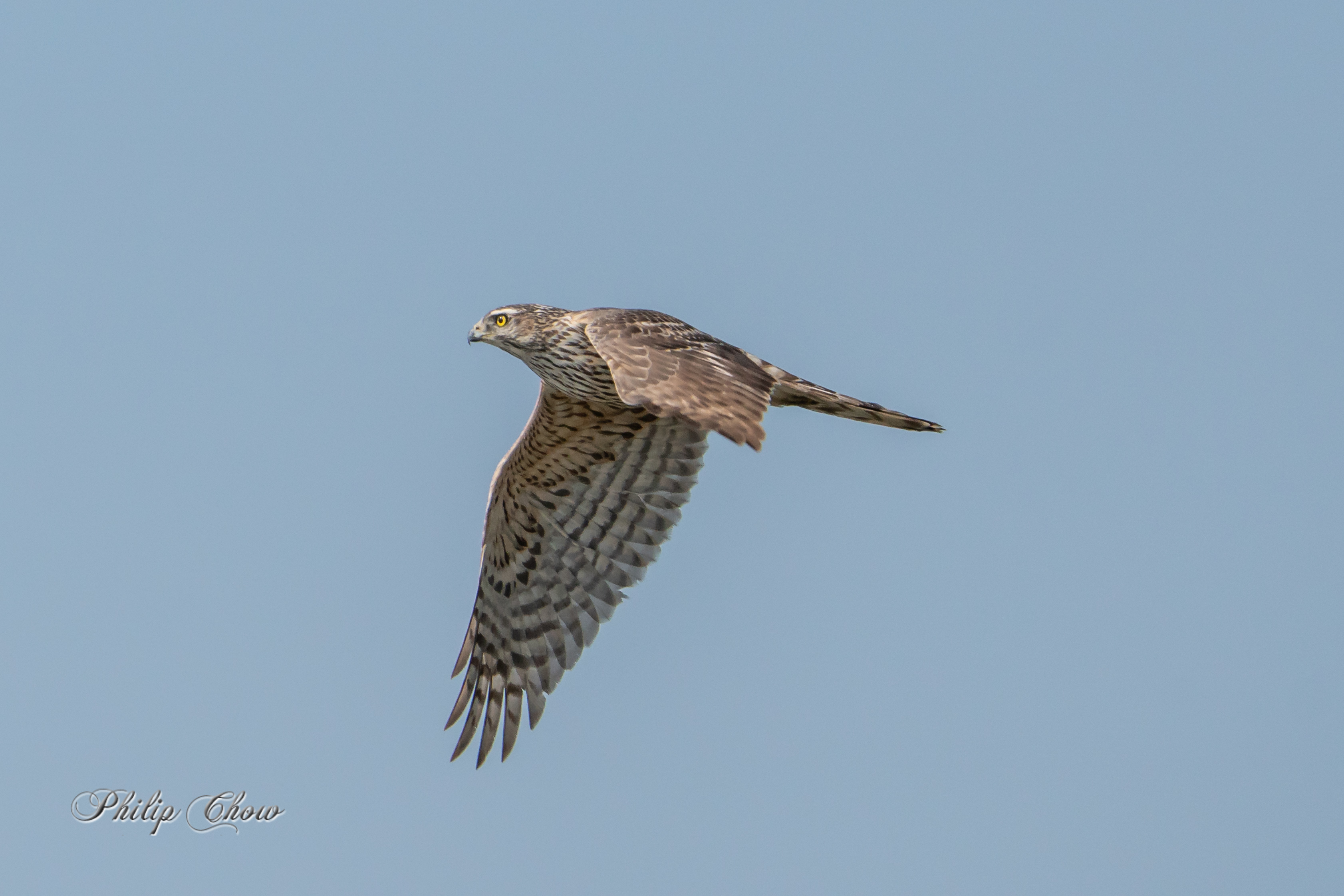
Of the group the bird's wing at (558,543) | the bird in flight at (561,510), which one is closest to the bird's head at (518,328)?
the bird in flight at (561,510)

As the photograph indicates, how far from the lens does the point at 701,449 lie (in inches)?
442

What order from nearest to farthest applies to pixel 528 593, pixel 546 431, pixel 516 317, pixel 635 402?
pixel 635 402
pixel 516 317
pixel 546 431
pixel 528 593

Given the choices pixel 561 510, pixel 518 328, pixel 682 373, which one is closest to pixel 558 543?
pixel 561 510

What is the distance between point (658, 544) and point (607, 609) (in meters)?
0.63

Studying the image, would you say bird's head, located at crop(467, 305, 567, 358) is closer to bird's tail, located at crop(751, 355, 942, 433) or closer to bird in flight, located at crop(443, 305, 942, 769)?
bird in flight, located at crop(443, 305, 942, 769)

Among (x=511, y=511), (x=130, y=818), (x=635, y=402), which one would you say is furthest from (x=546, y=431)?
(x=130, y=818)

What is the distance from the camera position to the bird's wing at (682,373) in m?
7.99

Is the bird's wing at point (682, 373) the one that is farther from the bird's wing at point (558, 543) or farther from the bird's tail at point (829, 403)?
the bird's wing at point (558, 543)

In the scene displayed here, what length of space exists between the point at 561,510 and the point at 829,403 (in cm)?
265

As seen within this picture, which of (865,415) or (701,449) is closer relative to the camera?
(865,415)

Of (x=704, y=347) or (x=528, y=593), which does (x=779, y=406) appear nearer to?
(x=704, y=347)

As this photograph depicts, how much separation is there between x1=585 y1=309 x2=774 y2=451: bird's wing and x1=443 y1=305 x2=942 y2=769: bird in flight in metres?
0.42

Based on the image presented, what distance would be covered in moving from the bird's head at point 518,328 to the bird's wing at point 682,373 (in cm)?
33

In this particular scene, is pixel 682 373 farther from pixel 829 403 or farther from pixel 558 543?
pixel 558 543
